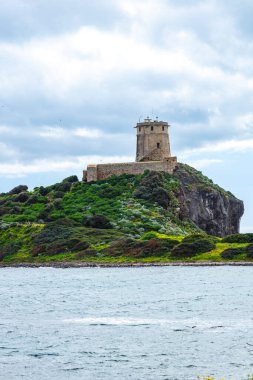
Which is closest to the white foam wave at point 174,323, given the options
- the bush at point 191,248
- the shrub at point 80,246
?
the bush at point 191,248

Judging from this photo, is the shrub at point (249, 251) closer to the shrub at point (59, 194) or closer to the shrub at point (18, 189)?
the shrub at point (59, 194)

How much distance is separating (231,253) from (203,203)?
46.1 meters

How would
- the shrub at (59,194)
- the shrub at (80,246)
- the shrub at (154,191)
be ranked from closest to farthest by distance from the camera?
the shrub at (80,246)
the shrub at (154,191)
the shrub at (59,194)

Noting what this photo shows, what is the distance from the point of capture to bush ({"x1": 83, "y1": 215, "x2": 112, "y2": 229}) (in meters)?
144

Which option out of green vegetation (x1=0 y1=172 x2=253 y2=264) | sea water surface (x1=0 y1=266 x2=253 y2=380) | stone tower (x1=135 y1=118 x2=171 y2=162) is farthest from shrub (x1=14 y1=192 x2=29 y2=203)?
sea water surface (x1=0 y1=266 x2=253 y2=380)

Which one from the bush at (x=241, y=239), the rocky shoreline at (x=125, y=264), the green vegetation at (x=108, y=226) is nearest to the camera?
the rocky shoreline at (x=125, y=264)

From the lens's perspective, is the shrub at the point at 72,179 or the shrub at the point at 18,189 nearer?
the shrub at the point at 72,179

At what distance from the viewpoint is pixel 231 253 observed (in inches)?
4683

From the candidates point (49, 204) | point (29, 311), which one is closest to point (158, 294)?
point (29, 311)

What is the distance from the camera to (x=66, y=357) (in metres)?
41.5

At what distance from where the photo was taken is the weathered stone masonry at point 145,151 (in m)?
169

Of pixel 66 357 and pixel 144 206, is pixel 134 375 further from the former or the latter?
pixel 144 206

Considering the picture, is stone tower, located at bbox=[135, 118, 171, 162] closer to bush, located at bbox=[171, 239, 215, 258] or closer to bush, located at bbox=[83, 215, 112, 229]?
bush, located at bbox=[83, 215, 112, 229]

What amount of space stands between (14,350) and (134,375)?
8668 millimetres
